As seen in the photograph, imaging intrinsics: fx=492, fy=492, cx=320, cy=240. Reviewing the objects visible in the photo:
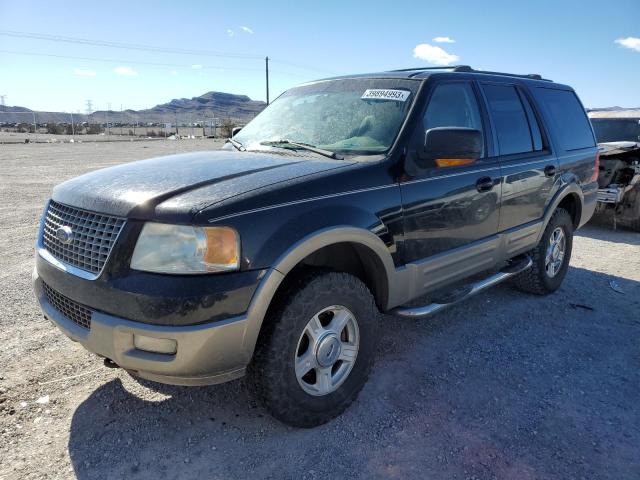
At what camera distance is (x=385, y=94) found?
11.2 feet

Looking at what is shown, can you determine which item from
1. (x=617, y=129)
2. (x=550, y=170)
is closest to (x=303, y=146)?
(x=550, y=170)

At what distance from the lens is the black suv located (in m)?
2.26

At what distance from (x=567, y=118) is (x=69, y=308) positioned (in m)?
4.81

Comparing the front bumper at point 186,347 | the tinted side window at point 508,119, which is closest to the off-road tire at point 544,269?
the tinted side window at point 508,119

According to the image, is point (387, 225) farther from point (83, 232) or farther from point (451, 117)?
point (83, 232)

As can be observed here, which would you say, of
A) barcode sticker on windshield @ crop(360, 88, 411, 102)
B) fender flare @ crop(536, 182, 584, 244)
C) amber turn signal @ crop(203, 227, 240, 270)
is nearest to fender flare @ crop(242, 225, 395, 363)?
amber turn signal @ crop(203, 227, 240, 270)

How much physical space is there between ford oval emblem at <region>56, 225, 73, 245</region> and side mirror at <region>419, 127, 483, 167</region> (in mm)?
2082

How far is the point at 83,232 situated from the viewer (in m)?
2.50

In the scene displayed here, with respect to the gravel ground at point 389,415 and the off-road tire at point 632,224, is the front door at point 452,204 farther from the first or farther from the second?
the off-road tire at point 632,224

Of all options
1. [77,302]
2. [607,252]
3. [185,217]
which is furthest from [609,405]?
[607,252]

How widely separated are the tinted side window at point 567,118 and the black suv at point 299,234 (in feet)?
2.06

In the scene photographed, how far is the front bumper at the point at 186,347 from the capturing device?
7.27 ft

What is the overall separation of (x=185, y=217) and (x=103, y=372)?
165 cm

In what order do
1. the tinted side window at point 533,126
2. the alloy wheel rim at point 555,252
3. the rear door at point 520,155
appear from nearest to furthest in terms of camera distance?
the rear door at point 520,155
the tinted side window at point 533,126
the alloy wheel rim at point 555,252
